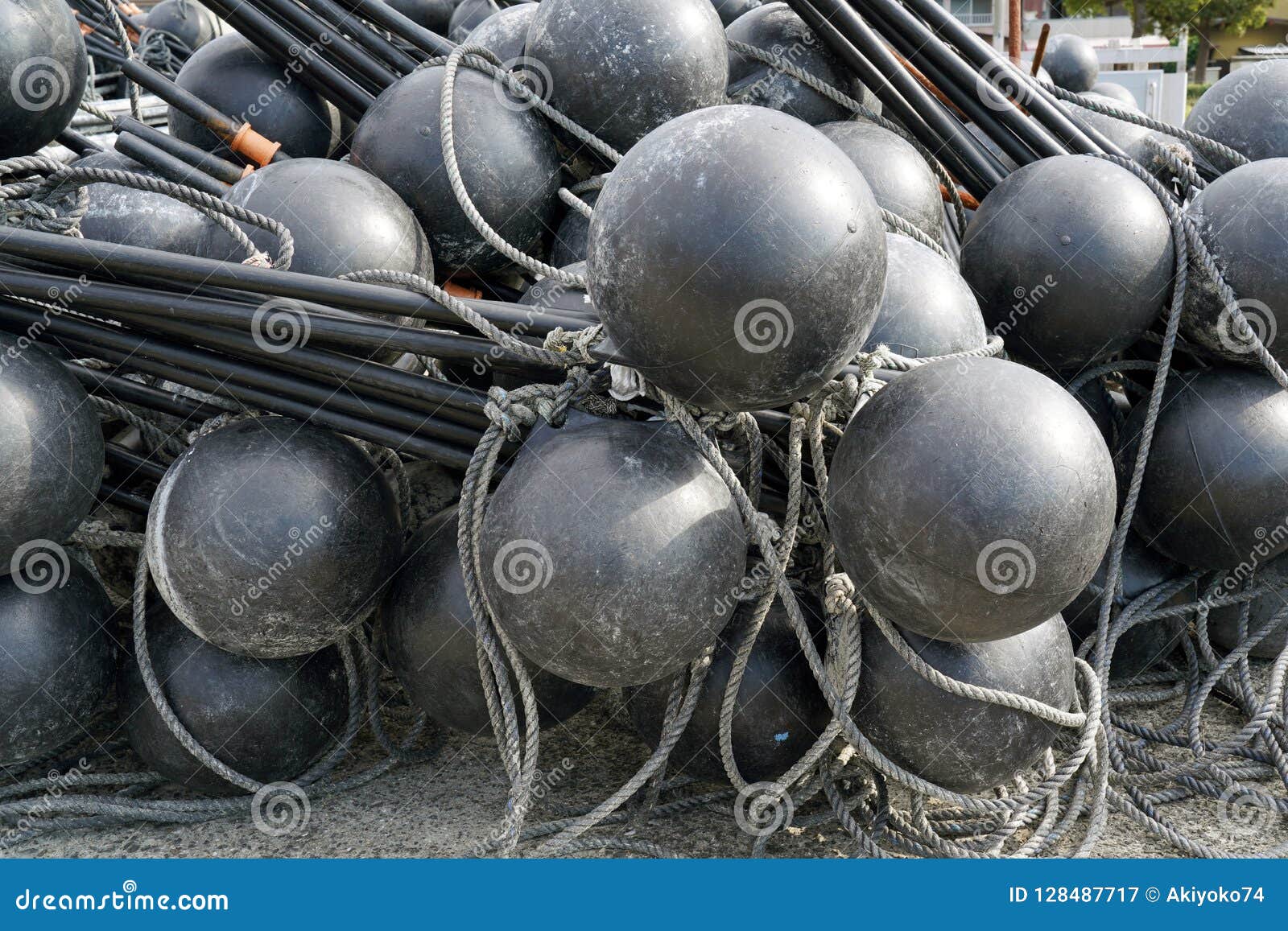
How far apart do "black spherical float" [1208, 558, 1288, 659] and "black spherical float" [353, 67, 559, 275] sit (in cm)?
220

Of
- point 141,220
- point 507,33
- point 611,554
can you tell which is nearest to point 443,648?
point 611,554

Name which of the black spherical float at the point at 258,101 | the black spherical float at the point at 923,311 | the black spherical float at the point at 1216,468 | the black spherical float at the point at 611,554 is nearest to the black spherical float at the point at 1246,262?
the black spherical float at the point at 1216,468

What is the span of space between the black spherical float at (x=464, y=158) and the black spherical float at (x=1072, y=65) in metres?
5.23

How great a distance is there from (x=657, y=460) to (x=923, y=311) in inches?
29.6

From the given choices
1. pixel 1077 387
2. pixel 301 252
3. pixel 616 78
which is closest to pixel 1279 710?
pixel 1077 387

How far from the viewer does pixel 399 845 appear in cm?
260

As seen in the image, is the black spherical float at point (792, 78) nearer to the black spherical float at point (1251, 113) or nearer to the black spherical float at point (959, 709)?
the black spherical float at point (1251, 113)

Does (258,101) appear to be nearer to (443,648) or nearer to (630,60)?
(630,60)

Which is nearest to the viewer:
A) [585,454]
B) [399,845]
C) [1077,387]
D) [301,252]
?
[585,454]

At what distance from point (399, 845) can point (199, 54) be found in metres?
2.89

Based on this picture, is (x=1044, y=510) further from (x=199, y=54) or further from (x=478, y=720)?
(x=199, y=54)

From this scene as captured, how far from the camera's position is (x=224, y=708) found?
2.67 m

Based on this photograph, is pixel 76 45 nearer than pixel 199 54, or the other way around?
pixel 76 45

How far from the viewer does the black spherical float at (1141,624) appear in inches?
121
